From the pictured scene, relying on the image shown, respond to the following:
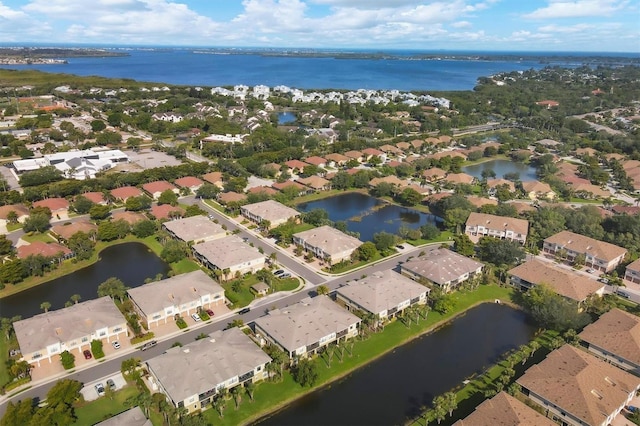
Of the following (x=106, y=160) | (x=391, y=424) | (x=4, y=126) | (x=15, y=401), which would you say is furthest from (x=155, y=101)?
(x=391, y=424)

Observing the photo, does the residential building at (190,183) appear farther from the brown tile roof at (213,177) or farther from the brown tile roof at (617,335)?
the brown tile roof at (617,335)

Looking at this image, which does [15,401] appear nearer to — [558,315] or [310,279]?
[310,279]

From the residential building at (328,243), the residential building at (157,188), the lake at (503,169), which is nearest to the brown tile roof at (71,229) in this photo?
the residential building at (157,188)

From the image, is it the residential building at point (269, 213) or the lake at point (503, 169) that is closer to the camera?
the residential building at point (269, 213)

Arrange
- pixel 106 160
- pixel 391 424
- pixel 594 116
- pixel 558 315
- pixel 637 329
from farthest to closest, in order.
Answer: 1. pixel 594 116
2. pixel 106 160
3. pixel 558 315
4. pixel 637 329
5. pixel 391 424

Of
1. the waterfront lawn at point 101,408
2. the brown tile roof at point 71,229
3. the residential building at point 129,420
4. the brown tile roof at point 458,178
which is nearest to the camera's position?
the residential building at point 129,420

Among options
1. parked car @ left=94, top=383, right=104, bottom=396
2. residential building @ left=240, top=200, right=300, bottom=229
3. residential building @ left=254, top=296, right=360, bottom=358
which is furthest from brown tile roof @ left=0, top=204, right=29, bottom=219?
residential building @ left=254, top=296, right=360, bottom=358

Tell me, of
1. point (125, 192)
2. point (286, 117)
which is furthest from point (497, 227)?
point (286, 117)

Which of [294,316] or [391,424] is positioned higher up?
[294,316]
